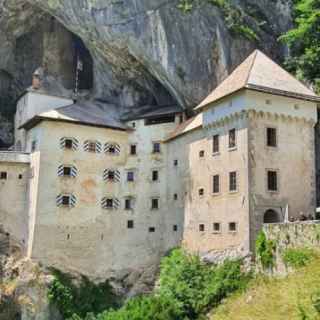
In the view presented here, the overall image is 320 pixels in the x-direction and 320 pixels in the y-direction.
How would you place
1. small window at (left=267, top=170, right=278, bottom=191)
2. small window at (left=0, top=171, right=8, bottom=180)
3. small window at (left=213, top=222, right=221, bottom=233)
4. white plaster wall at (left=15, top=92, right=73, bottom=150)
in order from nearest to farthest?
small window at (left=267, top=170, right=278, bottom=191) → small window at (left=213, top=222, right=221, bottom=233) → small window at (left=0, top=171, right=8, bottom=180) → white plaster wall at (left=15, top=92, right=73, bottom=150)

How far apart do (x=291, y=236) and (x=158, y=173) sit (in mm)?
15716

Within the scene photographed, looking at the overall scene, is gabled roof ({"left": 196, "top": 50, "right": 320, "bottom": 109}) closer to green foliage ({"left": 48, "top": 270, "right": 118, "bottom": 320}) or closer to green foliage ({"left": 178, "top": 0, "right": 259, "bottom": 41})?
green foliage ({"left": 178, "top": 0, "right": 259, "bottom": 41})

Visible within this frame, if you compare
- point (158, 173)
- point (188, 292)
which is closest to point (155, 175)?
point (158, 173)

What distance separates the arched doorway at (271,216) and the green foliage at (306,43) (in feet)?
35.7

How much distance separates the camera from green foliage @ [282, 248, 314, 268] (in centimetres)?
2880

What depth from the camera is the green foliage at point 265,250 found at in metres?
31.2

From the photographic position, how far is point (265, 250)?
3164 cm

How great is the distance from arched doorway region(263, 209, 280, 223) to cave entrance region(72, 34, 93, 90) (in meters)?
26.0

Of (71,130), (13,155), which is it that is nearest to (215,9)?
(71,130)

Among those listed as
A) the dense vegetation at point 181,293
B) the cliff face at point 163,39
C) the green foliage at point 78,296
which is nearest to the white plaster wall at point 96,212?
the green foliage at point 78,296

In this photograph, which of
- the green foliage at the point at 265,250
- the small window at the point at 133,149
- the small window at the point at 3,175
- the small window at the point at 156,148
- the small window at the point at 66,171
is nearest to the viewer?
the green foliage at the point at 265,250

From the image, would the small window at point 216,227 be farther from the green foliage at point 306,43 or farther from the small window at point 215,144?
the green foliage at point 306,43

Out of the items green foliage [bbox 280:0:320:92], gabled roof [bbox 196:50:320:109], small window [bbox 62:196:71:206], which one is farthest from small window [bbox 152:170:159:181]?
green foliage [bbox 280:0:320:92]

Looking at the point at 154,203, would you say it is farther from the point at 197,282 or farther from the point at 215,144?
the point at 197,282
